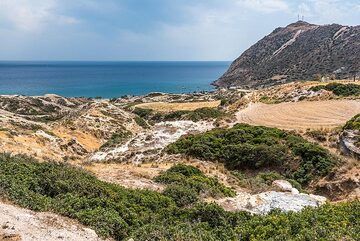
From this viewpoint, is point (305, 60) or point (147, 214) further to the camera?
point (305, 60)

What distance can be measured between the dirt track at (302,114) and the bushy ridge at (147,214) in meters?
21.0

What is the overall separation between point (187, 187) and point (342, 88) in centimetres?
3536

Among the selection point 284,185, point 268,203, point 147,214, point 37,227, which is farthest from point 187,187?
point 37,227

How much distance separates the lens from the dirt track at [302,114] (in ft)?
114

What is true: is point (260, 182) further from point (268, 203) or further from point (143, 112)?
point (143, 112)

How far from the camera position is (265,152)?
26281 millimetres

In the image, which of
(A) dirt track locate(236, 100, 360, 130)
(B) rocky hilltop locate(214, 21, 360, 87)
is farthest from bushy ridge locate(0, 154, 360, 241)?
(B) rocky hilltop locate(214, 21, 360, 87)

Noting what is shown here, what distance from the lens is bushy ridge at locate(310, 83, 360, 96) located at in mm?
45438

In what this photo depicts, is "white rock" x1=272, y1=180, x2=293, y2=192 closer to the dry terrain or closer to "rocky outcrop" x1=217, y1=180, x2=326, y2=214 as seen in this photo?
"rocky outcrop" x1=217, y1=180, x2=326, y2=214

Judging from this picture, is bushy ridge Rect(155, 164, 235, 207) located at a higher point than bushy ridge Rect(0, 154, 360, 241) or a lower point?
lower

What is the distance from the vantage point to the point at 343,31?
172 m

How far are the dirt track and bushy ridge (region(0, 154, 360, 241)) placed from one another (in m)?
21.0

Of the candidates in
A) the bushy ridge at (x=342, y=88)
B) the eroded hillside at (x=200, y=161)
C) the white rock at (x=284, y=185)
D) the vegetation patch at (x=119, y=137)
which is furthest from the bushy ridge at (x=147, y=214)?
the bushy ridge at (x=342, y=88)

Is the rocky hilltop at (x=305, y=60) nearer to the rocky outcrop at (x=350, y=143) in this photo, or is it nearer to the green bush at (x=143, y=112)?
the green bush at (x=143, y=112)
